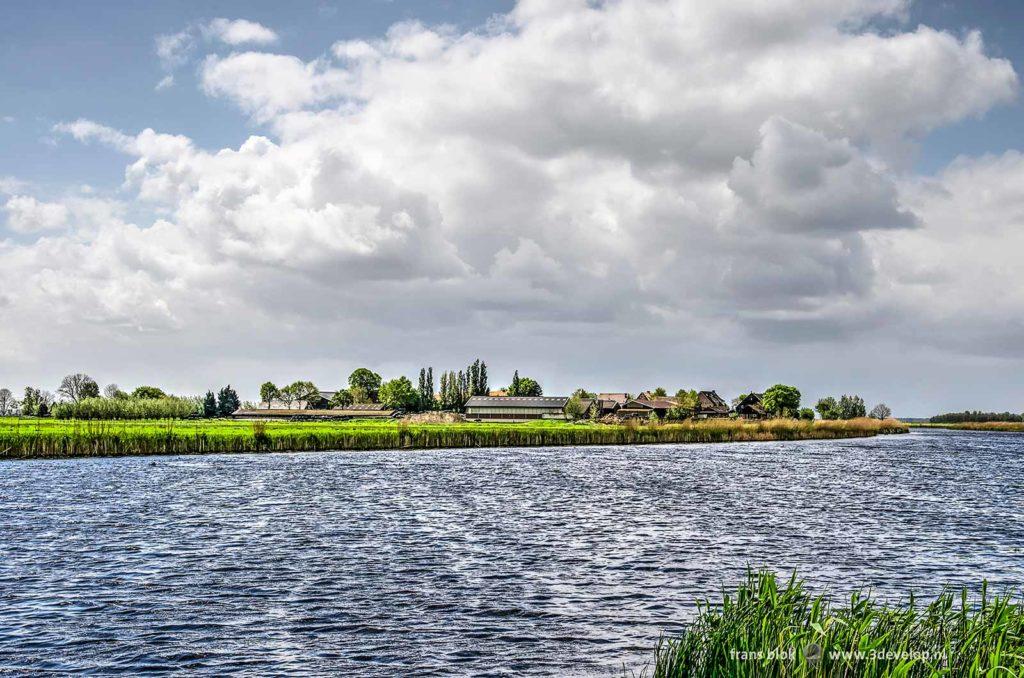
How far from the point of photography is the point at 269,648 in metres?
20.2

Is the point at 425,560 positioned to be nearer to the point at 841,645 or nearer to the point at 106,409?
the point at 841,645

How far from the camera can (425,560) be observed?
3117cm

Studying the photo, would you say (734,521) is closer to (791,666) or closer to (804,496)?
(804,496)

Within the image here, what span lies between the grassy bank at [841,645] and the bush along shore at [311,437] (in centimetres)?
8620

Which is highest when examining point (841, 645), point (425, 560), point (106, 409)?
point (106, 409)

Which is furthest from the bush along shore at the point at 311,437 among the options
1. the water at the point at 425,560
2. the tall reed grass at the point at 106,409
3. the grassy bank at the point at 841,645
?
the grassy bank at the point at 841,645

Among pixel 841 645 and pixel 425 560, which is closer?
pixel 841 645

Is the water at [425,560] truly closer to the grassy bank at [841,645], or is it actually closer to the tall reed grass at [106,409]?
the grassy bank at [841,645]

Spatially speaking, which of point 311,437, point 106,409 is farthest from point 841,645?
point 106,409

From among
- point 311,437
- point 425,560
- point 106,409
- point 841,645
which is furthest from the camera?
point 106,409

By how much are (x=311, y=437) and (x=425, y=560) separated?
75.8 meters

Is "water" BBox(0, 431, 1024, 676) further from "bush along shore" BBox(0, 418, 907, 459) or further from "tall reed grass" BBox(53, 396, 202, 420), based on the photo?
"tall reed grass" BBox(53, 396, 202, 420)

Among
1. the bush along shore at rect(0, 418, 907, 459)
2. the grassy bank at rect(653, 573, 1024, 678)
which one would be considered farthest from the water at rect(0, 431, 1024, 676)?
the bush along shore at rect(0, 418, 907, 459)

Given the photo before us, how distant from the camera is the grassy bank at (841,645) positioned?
1268 centimetres
